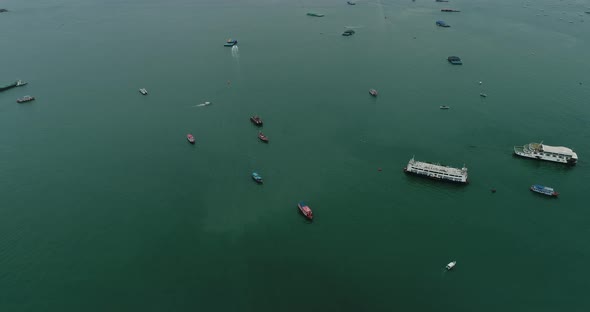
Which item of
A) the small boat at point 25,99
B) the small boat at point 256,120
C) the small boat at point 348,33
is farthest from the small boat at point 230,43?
the small boat at point 25,99

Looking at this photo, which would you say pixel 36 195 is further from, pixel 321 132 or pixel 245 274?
pixel 321 132

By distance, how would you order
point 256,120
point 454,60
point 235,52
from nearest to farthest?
point 256,120
point 454,60
point 235,52

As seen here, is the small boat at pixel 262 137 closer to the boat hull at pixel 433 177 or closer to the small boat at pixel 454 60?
the boat hull at pixel 433 177

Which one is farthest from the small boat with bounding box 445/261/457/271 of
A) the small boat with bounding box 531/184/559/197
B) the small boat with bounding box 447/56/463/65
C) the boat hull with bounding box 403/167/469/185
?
the small boat with bounding box 447/56/463/65

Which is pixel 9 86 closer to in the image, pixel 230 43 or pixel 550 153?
pixel 230 43

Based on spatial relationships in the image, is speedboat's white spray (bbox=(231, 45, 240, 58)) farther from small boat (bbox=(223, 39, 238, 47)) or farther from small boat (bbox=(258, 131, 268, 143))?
small boat (bbox=(258, 131, 268, 143))

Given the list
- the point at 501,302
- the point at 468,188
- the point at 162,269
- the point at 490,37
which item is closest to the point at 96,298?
the point at 162,269

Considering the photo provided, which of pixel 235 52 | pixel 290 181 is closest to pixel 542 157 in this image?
pixel 290 181
